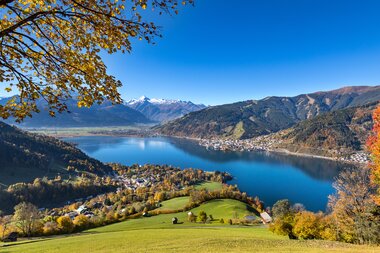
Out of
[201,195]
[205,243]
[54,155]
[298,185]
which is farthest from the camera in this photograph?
[54,155]

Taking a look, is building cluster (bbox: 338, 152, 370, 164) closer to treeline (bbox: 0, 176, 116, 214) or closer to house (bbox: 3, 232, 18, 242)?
treeline (bbox: 0, 176, 116, 214)

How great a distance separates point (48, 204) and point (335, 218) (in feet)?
371

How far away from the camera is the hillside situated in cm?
13851

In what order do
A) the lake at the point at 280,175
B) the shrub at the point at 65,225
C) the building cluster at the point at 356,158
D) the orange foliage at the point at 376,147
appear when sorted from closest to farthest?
the orange foliage at the point at 376,147 < the shrub at the point at 65,225 < the lake at the point at 280,175 < the building cluster at the point at 356,158

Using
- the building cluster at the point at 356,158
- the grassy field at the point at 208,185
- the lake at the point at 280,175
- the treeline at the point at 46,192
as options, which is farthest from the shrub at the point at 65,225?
the building cluster at the point at 356,158

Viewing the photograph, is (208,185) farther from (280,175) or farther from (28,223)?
(28,223)

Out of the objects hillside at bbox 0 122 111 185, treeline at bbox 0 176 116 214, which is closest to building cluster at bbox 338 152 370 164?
treeline at bbox 0 176 116 214

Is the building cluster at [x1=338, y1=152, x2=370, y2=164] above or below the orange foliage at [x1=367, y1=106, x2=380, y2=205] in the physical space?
below

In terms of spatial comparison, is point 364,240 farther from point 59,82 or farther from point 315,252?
point 59,82

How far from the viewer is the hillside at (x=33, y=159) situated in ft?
454

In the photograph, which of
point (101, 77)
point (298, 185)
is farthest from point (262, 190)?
point (101, 77)

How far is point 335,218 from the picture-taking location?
2766cm

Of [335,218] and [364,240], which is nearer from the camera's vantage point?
[364,240]

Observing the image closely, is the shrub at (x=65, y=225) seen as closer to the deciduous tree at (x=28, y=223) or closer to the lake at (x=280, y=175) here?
the deciduous tree at (x=28, y=223)
